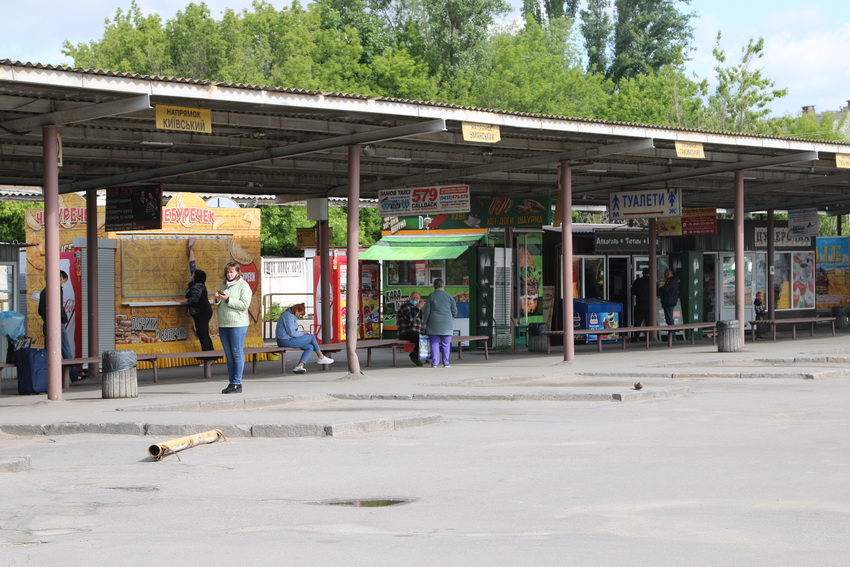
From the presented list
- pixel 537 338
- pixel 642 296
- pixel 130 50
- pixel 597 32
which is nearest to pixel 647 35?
pixel 597 32

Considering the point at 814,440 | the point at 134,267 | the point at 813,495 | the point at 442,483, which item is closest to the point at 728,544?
the point at 813,495

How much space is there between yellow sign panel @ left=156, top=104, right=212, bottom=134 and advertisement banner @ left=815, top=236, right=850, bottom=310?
2579 cm

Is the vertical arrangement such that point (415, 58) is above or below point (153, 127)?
above

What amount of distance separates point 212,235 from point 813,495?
17.8 metres

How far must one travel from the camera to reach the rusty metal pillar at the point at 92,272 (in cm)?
2084

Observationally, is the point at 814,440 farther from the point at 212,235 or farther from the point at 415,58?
the point at 415,58

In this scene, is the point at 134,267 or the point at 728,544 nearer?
the point at 728,544

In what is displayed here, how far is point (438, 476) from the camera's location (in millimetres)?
9508

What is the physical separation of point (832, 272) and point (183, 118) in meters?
26.6

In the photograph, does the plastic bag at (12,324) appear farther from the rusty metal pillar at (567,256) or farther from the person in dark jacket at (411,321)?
the rusty metal pillar at (567,256)

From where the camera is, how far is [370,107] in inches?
632

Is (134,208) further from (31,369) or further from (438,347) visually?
(438,347)

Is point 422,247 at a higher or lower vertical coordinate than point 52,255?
higher

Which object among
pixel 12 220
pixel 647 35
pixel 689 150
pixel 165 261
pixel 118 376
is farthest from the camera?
pixel 647 35
